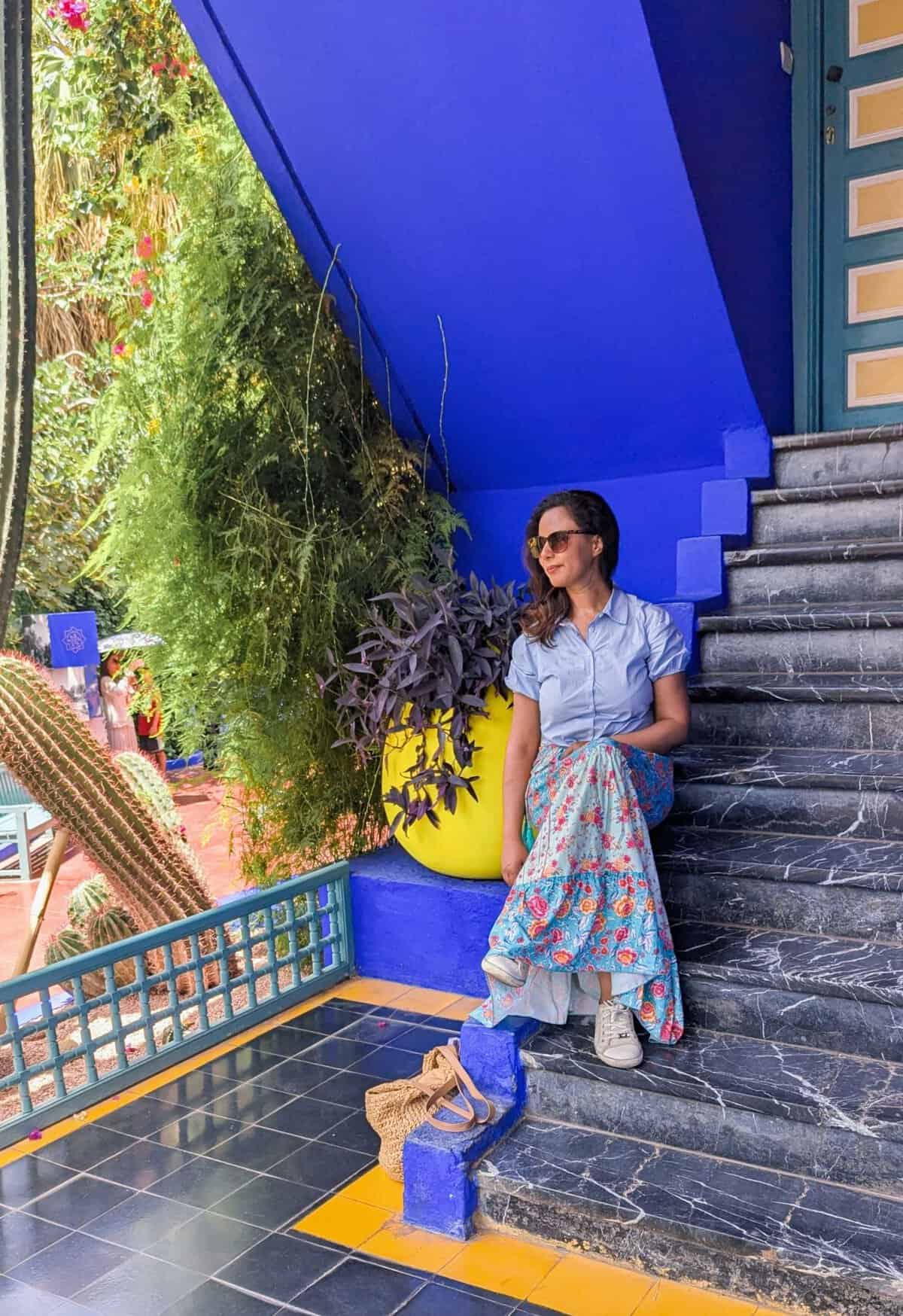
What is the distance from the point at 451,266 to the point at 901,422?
1.81 meters

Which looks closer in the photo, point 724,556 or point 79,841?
point 79,841

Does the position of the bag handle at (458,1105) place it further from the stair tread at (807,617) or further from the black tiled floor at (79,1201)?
the stair tread at (807,617)

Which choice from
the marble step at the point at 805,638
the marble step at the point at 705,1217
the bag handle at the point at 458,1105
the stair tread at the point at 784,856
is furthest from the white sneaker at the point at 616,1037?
the marble step at the point at 805,638

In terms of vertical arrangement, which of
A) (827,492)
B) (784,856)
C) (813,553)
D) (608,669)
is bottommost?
(784,856)

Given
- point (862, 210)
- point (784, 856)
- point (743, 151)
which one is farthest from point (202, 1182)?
point (862, 210)

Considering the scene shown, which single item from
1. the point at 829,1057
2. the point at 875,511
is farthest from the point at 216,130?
the point at 829,1057

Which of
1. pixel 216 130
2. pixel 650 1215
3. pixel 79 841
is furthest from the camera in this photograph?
pixel 216 130

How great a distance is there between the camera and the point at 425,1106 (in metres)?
2.54

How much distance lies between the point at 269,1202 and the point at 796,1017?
49.6 inches

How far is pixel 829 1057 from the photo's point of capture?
2.38 metres

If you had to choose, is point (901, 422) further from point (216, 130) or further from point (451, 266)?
point (216, 130)

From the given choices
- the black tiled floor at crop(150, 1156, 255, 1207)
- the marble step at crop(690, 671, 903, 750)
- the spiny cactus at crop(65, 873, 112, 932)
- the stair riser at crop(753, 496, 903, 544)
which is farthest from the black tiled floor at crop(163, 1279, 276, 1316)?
the stair riser at crop(753, 496, 903, 544)

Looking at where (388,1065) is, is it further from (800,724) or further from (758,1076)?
(800,724)

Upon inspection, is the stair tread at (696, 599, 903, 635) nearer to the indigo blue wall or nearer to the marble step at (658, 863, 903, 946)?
the indigo blue wall
